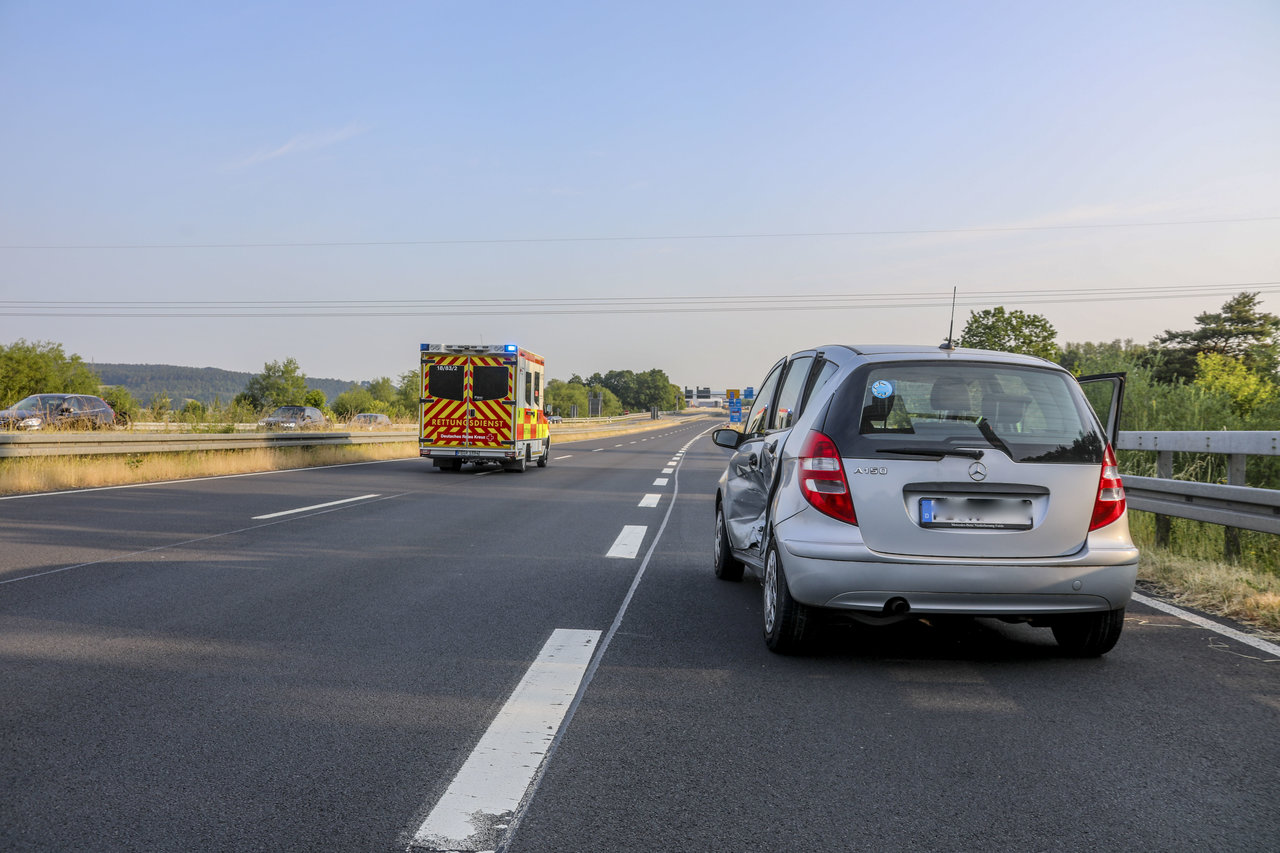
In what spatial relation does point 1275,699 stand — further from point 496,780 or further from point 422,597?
point 422,597

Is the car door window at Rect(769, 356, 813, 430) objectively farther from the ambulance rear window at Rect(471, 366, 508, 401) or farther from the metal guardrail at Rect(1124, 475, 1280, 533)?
the ambulance rear window at Rect(471, 366, 508, 401)

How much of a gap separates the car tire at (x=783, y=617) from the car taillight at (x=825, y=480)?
1.31ft

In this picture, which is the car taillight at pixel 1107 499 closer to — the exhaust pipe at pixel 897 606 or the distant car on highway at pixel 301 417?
the exhaust pipe at pixel 897 606

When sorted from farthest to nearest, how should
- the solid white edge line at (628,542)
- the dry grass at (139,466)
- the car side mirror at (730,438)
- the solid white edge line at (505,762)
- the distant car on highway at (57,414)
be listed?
the distant car on highway at (57,414) → the dry grass at (139,466) → the solid white edge line at (628,542) → the car side mirror at (730,438) → the solid white edge line at (505,762)

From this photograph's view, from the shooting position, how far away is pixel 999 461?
479 centimetres

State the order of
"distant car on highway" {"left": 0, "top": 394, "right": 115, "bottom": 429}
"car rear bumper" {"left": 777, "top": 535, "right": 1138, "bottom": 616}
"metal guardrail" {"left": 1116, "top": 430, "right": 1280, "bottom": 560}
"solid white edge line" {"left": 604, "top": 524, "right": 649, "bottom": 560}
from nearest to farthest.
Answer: "car rear bumper" {"left": 777, "top": 535, "right": 1138, "bottom": 616}, "metal guardrail" {"left": 1116, "top": 430, "right": 1280, "bottom": 560}, "solid white edge line" {"left": 604, "top": 524, "right": 649, "bottom": 560}, "distant car on highway" {"left": 0, "top": 394, "right": 115, "bottom": 429}

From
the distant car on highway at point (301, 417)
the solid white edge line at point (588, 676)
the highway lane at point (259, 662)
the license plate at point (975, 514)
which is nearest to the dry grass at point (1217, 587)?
the license plate at point (975, 514)

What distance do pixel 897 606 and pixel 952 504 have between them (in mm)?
569

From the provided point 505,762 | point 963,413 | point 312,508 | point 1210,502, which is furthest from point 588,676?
point 312,508

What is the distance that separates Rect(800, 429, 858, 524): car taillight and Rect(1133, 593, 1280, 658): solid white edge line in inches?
102

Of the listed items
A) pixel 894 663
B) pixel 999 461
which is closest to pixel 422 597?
pixel 894 663

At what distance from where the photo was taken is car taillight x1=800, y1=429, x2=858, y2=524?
15.8ft

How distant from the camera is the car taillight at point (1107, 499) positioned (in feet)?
15.8

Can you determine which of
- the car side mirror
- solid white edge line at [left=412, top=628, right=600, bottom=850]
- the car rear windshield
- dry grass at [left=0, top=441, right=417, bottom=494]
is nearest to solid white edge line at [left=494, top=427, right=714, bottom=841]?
solid white edge line at [left=412, top=628, right=600, bottom=850]
